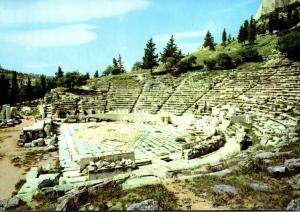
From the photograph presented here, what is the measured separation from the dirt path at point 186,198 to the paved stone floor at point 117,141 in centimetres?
702

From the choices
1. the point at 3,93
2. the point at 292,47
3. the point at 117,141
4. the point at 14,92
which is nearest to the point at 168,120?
the point at 117,141

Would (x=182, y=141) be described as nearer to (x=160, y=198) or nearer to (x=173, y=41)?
(x=160, y=198)

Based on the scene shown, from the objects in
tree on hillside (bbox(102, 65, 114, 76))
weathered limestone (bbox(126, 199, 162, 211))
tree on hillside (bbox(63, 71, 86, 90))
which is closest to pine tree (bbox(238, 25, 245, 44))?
tree on hillside (bbox(102, 65, 114, 76))

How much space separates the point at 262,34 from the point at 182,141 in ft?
178

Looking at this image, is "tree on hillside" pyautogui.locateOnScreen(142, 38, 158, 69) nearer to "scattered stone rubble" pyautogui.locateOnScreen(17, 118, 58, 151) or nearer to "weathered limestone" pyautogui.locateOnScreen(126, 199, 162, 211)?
"scattered stone rubble" pyautogui.locateOnScreen(17, 118, 58, 151)

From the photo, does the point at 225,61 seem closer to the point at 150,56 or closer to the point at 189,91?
the point at 189,91

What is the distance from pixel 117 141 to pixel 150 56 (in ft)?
115

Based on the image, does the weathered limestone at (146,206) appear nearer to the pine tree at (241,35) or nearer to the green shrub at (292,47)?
the green shrub at (292,47)

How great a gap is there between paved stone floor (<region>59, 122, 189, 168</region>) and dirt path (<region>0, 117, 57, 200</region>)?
1081 mm

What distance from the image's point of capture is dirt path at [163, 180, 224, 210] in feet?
28.2

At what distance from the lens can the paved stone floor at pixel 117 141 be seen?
19344mm

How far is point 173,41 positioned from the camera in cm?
5997

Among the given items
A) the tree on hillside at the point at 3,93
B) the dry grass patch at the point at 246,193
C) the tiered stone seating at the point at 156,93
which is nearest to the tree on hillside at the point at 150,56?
the tiered stone seating at the point at 156,93

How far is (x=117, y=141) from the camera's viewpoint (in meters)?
23.5
